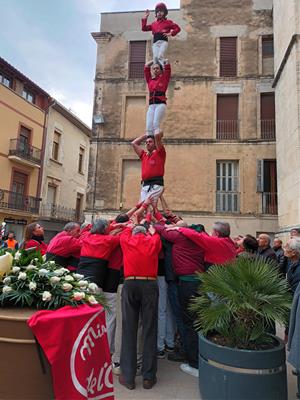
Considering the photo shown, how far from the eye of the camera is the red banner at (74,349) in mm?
2307

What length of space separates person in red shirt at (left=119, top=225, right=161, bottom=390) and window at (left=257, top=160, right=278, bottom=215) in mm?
14450

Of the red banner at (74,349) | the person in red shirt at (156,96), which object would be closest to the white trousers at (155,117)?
the person in red shirt at (156,96)

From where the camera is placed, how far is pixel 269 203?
57.8 ft

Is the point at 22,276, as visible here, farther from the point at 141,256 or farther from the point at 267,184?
the point at 267,184

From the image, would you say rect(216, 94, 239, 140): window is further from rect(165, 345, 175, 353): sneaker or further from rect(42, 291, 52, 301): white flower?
rect(42, 291, 52, 301): white flower

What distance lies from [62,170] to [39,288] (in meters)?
25.5

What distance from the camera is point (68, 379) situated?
2.32 m

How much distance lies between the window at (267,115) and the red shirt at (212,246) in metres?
14.6

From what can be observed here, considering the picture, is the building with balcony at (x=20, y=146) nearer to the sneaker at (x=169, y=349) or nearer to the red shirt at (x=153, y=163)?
the red shirt at (x=153, y=163)

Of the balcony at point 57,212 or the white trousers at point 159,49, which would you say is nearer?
the white trousers at point 159,49

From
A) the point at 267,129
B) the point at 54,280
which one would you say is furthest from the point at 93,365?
the point at 267,129

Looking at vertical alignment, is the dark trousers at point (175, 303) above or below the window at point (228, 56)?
below

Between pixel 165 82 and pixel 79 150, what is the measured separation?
23.2 metres

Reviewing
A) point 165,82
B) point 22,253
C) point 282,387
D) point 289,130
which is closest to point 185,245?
point 282,387
